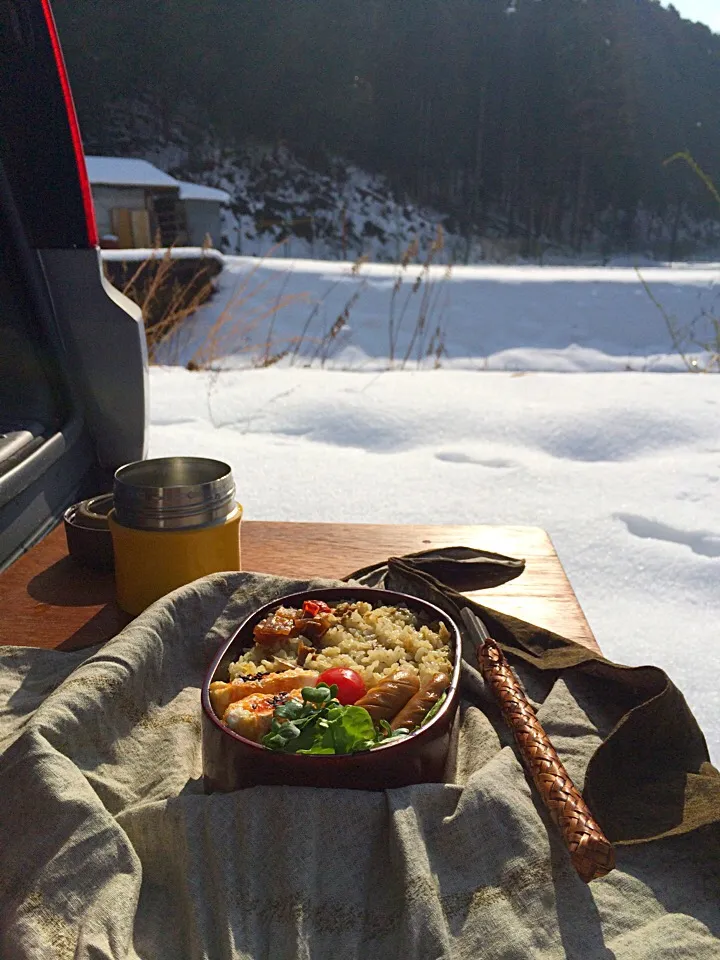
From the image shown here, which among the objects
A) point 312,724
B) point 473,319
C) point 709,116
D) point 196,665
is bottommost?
point 473,319

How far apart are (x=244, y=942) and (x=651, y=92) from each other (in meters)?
30.7

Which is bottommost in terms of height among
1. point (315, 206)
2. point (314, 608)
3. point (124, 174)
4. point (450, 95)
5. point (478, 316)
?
point (478, 316)

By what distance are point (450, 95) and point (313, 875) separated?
26.9m

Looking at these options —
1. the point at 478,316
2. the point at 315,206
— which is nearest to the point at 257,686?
the point at 478,316

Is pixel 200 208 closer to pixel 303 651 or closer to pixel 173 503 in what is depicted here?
pixel 173 503

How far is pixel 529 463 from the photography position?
2268mm

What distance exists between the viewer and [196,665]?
83 cm

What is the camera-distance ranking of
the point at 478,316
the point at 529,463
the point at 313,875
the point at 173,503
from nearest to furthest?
the point at 313,875
the point at 173,503
the point at 529,463
the point at 478,316

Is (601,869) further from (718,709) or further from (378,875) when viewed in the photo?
(718,709)

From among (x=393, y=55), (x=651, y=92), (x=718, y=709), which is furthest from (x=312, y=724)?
(x=651, y=92)

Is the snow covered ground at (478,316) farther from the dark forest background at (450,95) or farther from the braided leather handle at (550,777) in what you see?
the dark forest background at (450,95)

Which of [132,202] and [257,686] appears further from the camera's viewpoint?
[132,202]

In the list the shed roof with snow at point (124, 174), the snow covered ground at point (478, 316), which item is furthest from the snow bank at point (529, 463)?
the shed roof with snow at point (124, 174)

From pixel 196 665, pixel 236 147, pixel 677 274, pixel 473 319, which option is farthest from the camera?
pixel 236 147
